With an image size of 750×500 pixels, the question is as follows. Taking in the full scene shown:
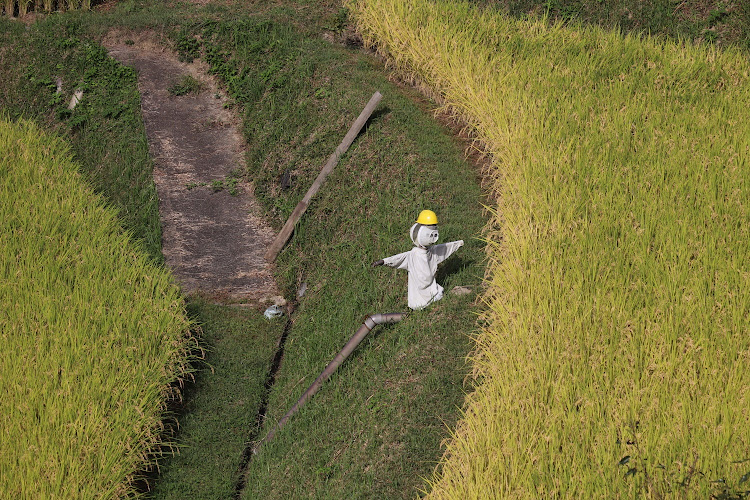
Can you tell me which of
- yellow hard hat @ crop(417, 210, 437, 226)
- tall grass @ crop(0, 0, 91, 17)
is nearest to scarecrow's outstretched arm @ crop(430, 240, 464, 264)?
yellow hard hat @ crop(417, 210, 437, 226)

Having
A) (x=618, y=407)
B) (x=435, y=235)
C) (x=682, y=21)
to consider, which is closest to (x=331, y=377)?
(x=435, y=235)

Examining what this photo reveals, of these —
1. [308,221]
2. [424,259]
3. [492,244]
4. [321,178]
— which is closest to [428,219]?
[424,259]

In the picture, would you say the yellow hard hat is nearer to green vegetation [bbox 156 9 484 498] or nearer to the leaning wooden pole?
green vegetation [bbox 156 9 484 498]

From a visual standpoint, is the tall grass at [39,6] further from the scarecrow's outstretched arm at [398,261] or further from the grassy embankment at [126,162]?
the scarecrow's outstretched arm at [398,261]

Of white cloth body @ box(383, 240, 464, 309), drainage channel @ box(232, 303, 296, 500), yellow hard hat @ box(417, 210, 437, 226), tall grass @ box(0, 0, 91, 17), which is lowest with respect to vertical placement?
drainage channel @ box(232, 303, 296, 500)

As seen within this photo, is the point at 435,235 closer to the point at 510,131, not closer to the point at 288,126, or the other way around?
the point at 510,131

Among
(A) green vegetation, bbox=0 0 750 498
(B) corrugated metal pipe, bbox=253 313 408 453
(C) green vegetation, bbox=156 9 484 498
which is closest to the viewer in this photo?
(A) green vegetation, bbox=0 0 750 498
